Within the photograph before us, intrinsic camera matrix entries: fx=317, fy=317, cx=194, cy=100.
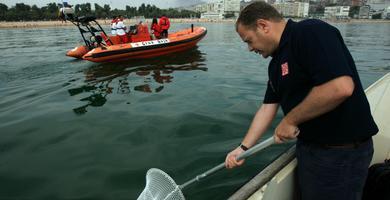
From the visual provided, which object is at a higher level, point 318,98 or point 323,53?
point 323,53

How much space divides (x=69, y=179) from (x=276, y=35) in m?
3.92

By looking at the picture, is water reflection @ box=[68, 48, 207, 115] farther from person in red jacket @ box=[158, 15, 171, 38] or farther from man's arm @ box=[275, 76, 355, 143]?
man's arm @ box=[275, 76, 355, 143]

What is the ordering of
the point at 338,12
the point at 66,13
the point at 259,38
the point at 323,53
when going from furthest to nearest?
the point at 338,12 → the point at 66,13 → the point at 259,38 → the point at 323,53

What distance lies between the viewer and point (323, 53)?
1.77m

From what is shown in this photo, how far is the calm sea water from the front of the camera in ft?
15.1

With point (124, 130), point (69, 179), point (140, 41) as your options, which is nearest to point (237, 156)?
point (69, 179)

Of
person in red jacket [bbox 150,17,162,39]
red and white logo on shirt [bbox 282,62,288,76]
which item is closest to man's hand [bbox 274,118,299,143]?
red and white logo on shirt [bbox 282,62,288,76]

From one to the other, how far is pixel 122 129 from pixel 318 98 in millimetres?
5178

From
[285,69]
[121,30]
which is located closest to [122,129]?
[285,69]

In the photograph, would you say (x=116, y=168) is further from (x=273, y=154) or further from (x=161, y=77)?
(x=161, y=77)

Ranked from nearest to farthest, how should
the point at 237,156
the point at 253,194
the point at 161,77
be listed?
the point at 253,194 → the point at 237,156 → the point at 161,77

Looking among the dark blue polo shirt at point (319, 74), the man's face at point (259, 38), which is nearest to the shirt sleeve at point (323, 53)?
the dark blue polo shirt at point (319, 74)

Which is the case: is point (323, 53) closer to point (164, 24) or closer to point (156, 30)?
point (164, 24)

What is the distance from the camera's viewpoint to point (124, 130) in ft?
21.0
